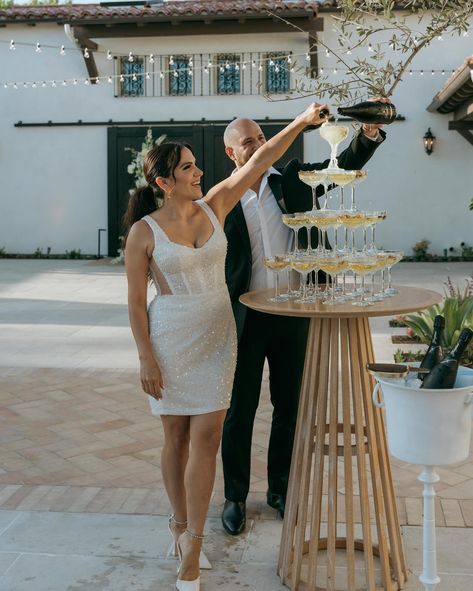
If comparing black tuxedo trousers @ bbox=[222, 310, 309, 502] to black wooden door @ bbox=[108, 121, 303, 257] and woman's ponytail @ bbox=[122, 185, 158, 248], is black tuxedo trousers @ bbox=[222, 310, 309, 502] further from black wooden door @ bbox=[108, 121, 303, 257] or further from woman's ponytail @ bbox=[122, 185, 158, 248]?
black wooden door @ bbox=[108, 121, 303, 257]

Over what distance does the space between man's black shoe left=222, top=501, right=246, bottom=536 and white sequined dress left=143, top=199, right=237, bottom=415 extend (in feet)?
2.25

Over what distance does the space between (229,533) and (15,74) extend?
14834 millimetres

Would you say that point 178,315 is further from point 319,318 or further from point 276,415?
point 276,415

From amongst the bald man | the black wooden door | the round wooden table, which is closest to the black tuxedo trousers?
the bald man

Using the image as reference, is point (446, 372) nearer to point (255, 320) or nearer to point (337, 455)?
point (337, 455)

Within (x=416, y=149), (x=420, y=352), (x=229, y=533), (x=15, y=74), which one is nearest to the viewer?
(x=229, y=533)

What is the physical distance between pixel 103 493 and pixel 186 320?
1351mm

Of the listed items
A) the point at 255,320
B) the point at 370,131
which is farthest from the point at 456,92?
the point at 255,320

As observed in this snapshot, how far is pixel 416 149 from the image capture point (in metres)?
15.4

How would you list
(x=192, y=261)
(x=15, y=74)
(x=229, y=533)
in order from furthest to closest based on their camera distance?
(x=15, y=74) → (x=229, y=533) → (x=192, y=261)

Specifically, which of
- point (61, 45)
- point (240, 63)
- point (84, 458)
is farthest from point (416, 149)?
point (84, 458)

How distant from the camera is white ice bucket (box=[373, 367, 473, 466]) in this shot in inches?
91.8

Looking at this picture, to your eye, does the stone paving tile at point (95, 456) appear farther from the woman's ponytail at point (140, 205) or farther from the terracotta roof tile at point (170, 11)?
the terracotta roof tile at point (170, 11)

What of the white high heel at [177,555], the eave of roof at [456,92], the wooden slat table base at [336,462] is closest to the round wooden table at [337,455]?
the wooden slat table base at [336,462]
